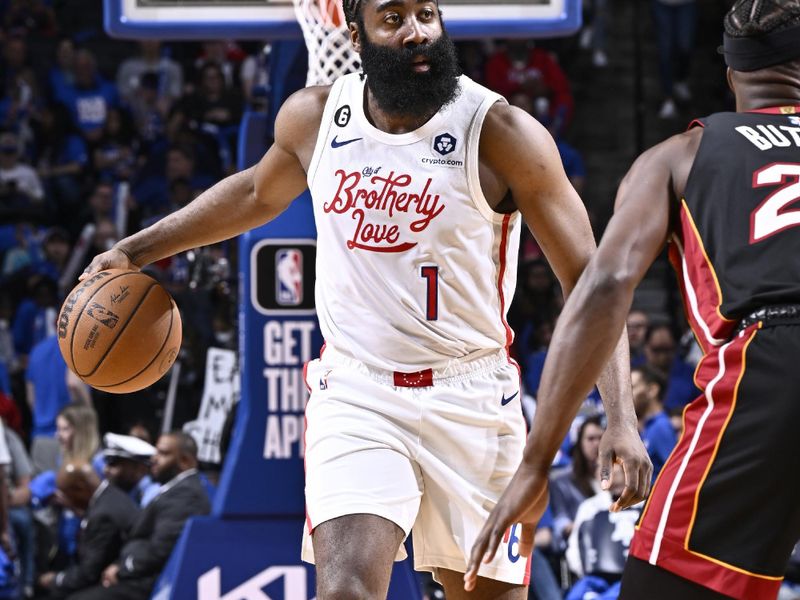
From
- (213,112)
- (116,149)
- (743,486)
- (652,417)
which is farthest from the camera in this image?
(116,149)

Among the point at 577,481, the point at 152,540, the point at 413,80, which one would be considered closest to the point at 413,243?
the point at 413,80

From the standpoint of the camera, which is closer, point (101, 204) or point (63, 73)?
point (101, 204)

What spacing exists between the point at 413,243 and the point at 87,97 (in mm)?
9912

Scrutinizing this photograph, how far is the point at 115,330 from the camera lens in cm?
427

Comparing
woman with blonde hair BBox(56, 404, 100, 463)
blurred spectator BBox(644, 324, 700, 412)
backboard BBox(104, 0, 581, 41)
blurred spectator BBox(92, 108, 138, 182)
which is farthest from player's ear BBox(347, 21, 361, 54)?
blurred spectator BBox(92, 108, 138, 182)

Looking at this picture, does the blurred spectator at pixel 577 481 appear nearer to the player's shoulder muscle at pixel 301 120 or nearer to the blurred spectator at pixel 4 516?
the blurred spectator at pixel 4 516

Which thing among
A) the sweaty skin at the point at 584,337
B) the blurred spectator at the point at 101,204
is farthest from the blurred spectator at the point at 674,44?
the sweaty skin at the point at 584,337

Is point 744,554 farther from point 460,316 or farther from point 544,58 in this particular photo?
point 544,58

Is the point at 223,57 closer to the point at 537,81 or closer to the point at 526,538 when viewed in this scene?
the point at 537,81

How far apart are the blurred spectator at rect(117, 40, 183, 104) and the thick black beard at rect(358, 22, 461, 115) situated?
9656 millimetres

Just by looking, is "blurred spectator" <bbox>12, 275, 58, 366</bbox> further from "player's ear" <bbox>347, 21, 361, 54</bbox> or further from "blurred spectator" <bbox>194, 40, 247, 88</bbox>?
"player's ear" <bbox>347, 21, 361, 54</bbox>

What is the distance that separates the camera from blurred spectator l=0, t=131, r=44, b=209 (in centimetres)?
1214

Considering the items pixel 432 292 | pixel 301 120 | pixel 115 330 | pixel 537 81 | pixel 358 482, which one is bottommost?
pixel 358 482

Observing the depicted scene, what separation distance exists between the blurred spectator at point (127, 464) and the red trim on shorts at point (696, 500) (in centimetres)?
596
